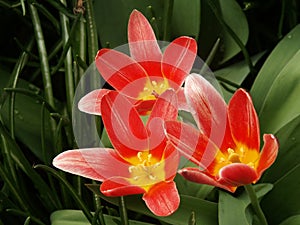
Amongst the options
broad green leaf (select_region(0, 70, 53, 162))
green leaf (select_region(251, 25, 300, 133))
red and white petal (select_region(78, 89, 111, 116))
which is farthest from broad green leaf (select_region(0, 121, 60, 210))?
green leaf (select_region(251, 25, 300, 133))

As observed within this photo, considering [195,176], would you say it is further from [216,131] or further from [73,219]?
[73,219]

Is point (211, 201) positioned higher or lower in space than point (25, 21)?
lower

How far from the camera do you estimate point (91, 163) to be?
21.3 inches

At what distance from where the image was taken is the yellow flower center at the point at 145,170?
559 mm

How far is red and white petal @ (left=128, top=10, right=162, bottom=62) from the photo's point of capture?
617 mm

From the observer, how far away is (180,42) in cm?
59

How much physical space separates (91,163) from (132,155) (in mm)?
43

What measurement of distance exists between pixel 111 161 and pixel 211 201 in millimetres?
152

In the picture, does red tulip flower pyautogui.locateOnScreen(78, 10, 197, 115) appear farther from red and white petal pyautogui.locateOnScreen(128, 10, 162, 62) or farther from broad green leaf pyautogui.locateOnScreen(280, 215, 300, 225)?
broad green leaf pyautogui.locateOnScreen(280, 215, 300, 225)

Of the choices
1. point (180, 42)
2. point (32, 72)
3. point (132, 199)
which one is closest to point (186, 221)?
point (132, 199)

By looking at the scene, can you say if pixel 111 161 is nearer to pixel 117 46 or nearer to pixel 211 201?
pixel 211 201

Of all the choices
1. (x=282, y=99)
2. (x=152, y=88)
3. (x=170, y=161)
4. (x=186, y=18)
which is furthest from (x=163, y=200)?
(x=186, y=18)

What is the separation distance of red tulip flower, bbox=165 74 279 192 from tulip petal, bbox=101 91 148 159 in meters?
0.06

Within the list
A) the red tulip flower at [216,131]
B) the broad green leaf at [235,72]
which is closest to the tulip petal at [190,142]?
the red tulip flower at [216,131]
